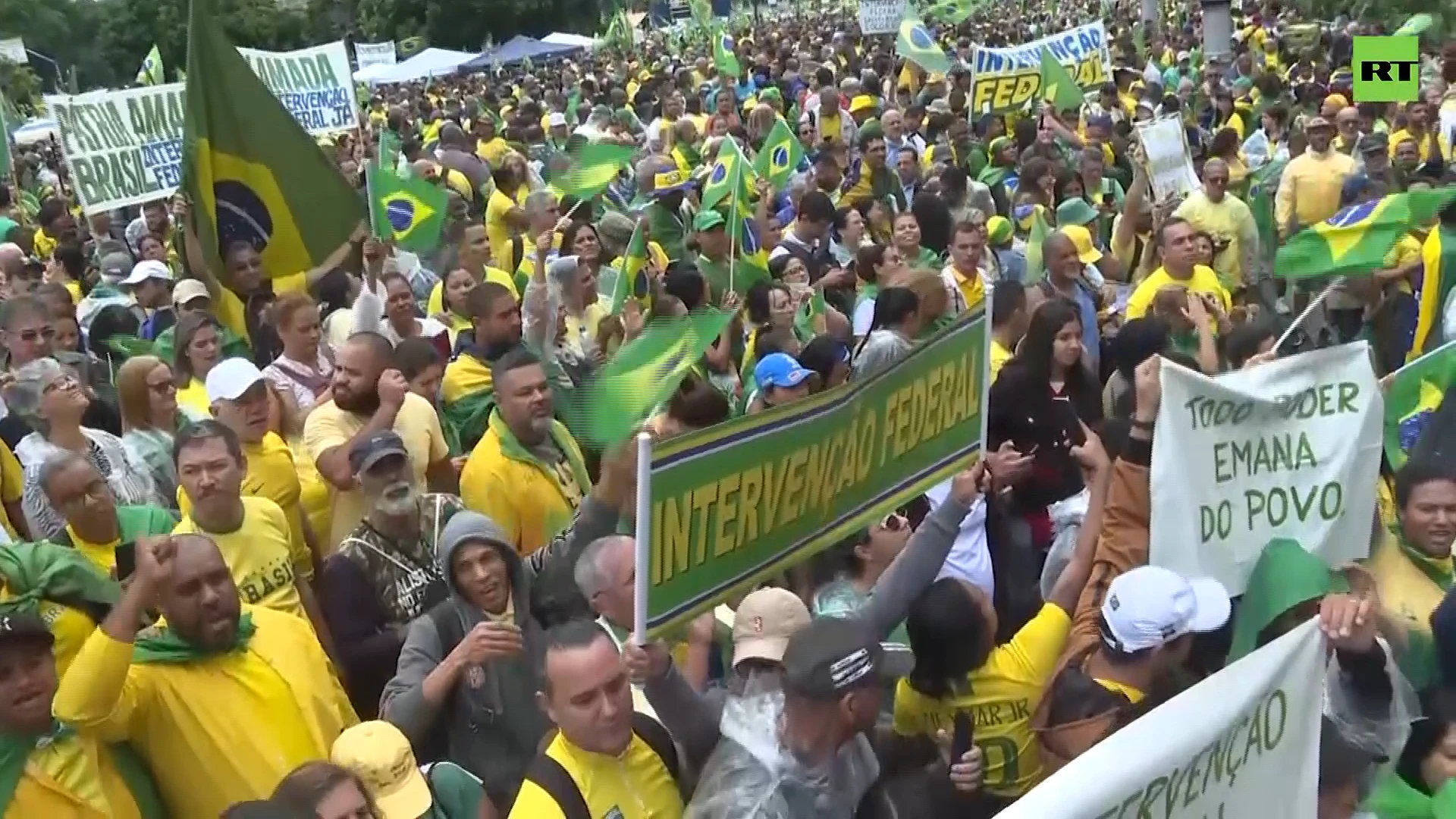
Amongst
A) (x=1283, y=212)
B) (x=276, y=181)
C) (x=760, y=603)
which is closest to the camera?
(x=760, y=603)

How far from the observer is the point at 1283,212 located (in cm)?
953

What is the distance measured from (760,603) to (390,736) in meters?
0.81

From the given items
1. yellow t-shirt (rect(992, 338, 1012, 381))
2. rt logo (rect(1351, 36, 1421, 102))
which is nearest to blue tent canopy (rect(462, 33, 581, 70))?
rt logo (rect(1351, 36, 1421, 102))

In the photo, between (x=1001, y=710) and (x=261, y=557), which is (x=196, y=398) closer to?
(x=261, y=557)

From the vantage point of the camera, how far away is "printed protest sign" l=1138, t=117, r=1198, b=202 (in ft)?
30.5

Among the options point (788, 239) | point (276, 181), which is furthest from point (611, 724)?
point (788, 239)

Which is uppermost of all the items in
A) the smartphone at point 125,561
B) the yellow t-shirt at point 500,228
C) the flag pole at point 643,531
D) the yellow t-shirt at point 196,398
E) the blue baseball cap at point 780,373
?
the flag pole at point 643,531

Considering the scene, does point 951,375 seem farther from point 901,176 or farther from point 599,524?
point 901,176

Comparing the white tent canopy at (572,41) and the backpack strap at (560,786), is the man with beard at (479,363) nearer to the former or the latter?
the backpack strap at (560,786)

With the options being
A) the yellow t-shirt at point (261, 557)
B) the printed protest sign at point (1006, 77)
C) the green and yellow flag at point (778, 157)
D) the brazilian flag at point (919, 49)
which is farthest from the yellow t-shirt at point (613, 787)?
the brazilian flag at point (919, 49)

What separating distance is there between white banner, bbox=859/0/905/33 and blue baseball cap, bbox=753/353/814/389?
684 inches

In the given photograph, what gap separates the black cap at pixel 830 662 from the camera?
2.90 metres

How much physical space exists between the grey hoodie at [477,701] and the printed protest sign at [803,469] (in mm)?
639

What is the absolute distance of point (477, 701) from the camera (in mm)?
3541
